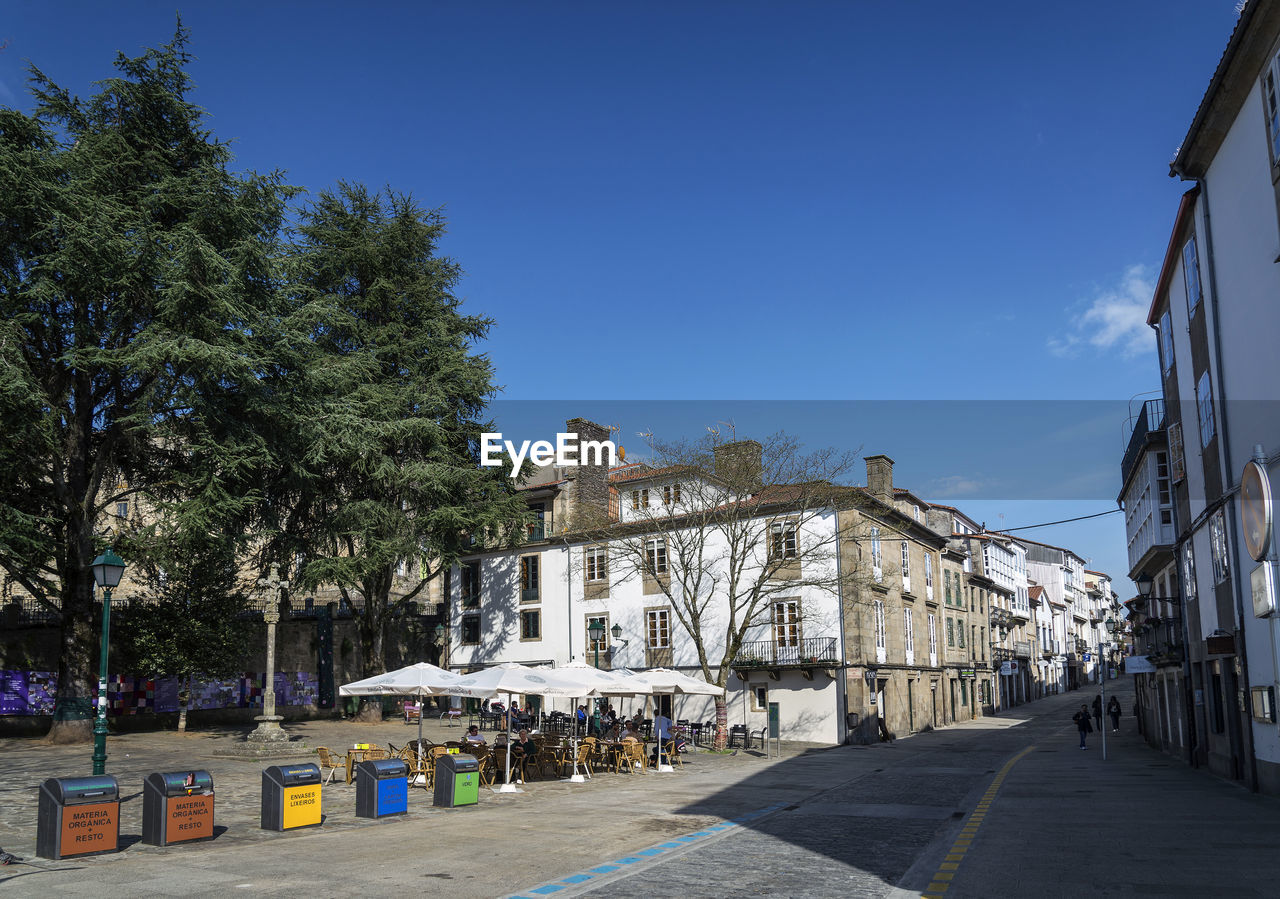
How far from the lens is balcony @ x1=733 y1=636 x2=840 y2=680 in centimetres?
3788

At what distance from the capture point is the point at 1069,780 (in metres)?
23.3

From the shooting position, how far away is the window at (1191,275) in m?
22.6

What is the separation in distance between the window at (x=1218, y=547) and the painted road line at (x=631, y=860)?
11735mm

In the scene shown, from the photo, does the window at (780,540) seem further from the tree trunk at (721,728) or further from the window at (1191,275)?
the window at (1191,275)

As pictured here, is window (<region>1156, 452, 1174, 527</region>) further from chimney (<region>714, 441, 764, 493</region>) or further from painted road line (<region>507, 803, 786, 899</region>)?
painted road line (<region>507, 803, 786, 899</region>)

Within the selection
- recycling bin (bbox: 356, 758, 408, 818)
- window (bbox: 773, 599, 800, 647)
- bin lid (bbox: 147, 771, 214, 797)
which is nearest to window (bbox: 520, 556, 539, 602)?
window (bbox: 773, 599, 800, 647)

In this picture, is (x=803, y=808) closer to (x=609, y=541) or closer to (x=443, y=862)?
(x=443, y=862)

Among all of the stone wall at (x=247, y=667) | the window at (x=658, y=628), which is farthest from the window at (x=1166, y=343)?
the stone wall at (x=247, y=667)

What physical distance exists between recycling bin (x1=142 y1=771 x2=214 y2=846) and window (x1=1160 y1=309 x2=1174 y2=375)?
25691mm

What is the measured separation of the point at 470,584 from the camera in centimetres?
4831

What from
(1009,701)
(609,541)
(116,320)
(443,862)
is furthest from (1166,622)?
(1009,701)

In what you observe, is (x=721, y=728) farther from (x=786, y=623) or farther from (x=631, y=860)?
(x=631, y=860)

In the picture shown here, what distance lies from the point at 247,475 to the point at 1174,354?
26.6 metres

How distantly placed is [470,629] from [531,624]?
150 inches
